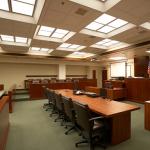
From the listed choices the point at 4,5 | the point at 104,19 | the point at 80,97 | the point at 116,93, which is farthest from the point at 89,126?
the point at 116,93

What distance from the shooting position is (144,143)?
8.68 ft

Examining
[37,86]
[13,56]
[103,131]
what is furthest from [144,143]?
[13,56]

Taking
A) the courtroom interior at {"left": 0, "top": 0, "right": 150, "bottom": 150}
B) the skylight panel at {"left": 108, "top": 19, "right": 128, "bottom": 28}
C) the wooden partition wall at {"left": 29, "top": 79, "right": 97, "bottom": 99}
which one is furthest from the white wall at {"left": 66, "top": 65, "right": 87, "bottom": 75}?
the skylight panel at {"left": 108, "top": 19, "right": 128, "bottom": 28}

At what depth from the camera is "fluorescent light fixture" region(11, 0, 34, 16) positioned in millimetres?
3471

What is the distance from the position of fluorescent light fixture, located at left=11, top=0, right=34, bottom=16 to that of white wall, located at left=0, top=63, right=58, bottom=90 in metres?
7.21

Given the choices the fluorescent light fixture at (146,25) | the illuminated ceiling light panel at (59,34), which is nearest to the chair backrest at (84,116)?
the fluorescent light fixture at (146,25)

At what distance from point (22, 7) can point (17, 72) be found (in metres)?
7.64

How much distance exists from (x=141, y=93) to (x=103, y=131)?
4892mm

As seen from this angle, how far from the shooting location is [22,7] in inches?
144

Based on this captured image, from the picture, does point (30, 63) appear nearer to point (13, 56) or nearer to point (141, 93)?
point (13, 56)

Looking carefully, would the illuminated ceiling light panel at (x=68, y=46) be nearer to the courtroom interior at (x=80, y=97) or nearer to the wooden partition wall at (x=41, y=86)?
the courtroom interior at (x=80, y=97)

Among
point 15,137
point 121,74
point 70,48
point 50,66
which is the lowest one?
point 15,137

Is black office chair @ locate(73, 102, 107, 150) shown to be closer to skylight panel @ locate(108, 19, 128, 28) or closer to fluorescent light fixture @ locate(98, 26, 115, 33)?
skylight panel @ locate(108, 19, 128, 28)

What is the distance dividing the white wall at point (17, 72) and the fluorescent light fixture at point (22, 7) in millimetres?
7212
